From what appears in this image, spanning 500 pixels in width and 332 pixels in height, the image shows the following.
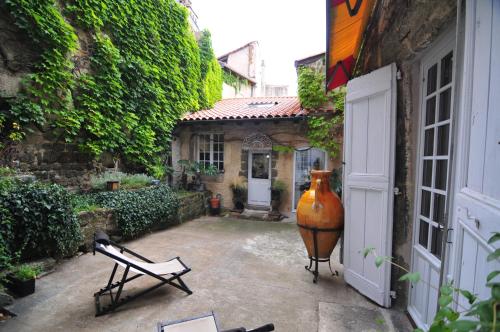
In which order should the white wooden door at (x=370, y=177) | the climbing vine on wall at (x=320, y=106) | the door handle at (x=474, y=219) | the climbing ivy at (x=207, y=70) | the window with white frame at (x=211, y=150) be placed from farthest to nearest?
the climbing ivy at (x=207, y=70), the window with white frame at (x=211, y=150), the climbing vine on wall at (x=320, y=106), the white wooden door at (x=370, y=177), the door handle at (x=474, y=219)

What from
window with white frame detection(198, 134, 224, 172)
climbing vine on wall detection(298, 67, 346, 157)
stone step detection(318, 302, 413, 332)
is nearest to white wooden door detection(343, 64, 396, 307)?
stone step detection(318, 302, 413, 332)

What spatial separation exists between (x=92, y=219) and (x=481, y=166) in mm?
4850

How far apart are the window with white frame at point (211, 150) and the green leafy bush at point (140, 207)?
2.32 m

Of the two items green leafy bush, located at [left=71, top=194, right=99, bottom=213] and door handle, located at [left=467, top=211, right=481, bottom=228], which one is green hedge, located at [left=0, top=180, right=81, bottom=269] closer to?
green leafy bush, located at [left=71, top=194, right=99, bottom=213]

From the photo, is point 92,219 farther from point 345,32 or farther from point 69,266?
point 345,32

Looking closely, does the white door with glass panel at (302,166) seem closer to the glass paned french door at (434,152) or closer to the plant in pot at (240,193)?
the plant in pot at (240,193)

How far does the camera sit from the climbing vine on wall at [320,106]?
21.3ft

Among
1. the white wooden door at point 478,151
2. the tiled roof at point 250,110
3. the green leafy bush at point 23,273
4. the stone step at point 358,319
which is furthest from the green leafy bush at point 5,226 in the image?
the tiled roof at point 250,110

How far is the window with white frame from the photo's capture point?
322 inches

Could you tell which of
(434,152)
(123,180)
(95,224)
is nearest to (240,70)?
(123,180)

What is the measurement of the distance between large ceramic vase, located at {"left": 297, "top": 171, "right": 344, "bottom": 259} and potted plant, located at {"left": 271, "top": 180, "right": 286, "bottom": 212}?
154 inches

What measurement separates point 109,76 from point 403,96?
541 cm

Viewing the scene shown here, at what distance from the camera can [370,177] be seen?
9.02 feet

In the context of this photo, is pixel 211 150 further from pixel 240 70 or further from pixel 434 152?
pixel 240 70
